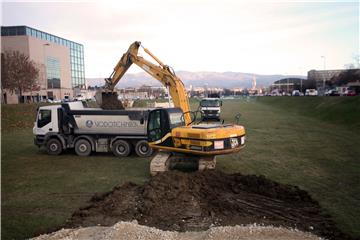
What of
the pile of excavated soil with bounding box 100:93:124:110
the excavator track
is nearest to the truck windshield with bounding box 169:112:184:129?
the excavator track

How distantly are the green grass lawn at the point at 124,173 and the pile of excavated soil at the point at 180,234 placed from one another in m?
1.05

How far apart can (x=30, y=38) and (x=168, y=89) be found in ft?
192

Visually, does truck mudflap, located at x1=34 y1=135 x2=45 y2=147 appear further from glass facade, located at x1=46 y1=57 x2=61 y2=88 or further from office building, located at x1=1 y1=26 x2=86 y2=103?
glass facade, located at x1=46 y1=57 x2=61 y2=88

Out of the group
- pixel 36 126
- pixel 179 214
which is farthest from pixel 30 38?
pixel 179 214

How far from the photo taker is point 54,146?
52.0 feet

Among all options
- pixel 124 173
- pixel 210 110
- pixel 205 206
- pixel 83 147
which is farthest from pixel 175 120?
pixel 210 110

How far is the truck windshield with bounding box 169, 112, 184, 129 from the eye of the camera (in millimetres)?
12008

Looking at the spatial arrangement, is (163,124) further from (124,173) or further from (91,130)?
(91,130)

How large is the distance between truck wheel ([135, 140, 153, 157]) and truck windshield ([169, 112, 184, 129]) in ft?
9.65

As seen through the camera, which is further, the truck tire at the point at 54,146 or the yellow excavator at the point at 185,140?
the truck tire at the point at 54,146

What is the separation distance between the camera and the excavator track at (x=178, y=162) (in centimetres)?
1127

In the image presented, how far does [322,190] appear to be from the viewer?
9.80m

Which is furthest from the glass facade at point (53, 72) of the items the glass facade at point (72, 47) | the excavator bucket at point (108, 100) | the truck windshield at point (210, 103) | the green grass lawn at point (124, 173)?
the excavator bucket at point (108, 100)

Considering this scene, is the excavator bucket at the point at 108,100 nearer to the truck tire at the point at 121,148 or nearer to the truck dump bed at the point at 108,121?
the truck dump bed at the point at 108,121
